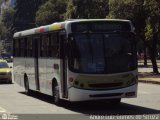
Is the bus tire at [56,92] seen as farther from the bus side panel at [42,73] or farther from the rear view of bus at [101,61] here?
the rear view of bus at [101,61]

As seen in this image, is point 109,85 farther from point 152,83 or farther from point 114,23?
point 152,83

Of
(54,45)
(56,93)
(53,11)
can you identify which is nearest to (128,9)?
(54,45)

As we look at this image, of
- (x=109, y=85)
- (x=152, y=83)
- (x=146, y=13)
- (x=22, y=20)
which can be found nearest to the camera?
(x=109, y=85)

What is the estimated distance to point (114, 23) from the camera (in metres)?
16.7

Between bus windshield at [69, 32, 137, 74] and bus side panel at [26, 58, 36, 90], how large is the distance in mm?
5516

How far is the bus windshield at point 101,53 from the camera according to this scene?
16.1 metres

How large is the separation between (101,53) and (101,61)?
250mm

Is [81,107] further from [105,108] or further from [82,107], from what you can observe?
[105,108]

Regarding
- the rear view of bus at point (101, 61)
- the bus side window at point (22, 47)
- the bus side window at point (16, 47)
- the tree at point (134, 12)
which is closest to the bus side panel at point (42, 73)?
the bus side window at point (22, 47)

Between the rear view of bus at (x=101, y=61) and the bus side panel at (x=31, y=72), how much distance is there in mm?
5489

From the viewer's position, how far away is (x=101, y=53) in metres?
16.2

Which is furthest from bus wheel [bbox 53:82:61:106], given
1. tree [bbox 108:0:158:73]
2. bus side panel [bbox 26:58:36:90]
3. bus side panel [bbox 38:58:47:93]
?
tree [bbox 108:0:158:73]

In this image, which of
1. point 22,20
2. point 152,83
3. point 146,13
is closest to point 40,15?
point 22,20

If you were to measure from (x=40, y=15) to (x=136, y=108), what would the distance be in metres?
67.1
